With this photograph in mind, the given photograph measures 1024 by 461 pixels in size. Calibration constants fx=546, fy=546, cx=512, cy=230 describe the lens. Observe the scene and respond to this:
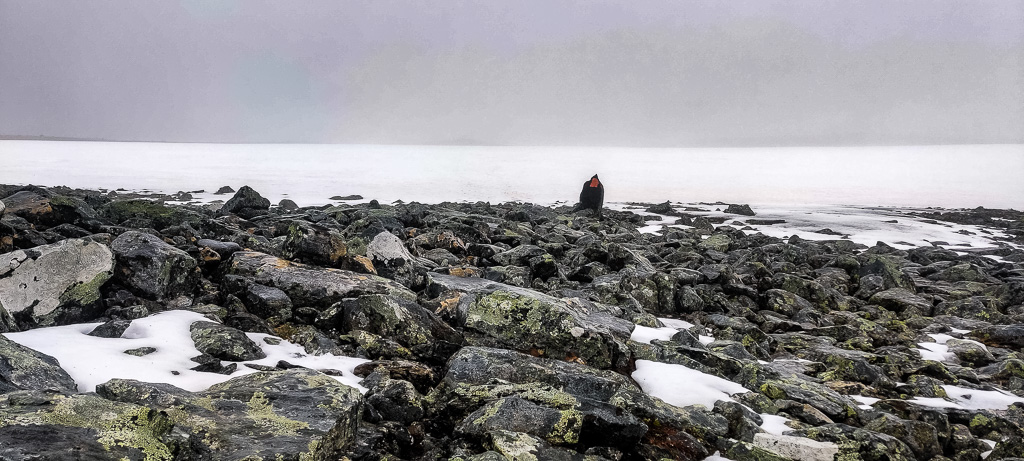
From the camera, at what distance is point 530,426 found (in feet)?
15.9

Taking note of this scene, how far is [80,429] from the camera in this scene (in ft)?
11.4

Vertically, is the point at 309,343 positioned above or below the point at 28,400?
below

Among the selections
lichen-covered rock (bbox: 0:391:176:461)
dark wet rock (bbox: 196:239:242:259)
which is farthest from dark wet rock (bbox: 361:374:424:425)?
dark wet rock (bbox: 196:239:242:259)

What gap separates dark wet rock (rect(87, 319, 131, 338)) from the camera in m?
5.99

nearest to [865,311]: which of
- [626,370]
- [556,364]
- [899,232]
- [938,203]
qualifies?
[626,370]

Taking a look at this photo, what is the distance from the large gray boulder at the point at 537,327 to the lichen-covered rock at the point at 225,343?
8.29 feet

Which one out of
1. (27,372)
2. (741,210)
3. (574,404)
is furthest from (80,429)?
(741,210)

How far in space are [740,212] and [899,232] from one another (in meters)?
10.1

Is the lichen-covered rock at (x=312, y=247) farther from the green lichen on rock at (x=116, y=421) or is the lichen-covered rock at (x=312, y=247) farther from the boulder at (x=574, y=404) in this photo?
the green lichen on rock at (x=116, y=421)

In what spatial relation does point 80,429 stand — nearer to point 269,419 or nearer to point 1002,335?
point 269,419

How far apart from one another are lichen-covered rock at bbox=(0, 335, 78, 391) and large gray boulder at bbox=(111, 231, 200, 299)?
105 inches

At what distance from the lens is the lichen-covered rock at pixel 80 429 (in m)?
3.25

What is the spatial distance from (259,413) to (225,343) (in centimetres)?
198

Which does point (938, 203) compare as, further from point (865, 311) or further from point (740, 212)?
point (865, 311)
